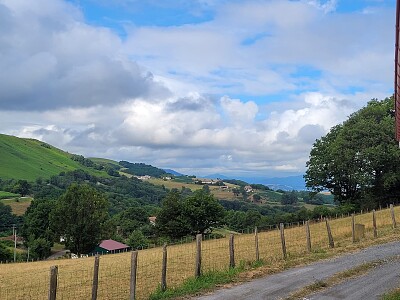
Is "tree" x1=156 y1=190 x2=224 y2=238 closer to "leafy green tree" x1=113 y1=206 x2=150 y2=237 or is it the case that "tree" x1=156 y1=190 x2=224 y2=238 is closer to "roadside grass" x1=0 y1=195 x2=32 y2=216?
"leafy green tree" x1=113 y1=206 x2=150 y2=237

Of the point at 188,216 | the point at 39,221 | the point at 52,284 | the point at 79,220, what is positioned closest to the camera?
the point at 52,284

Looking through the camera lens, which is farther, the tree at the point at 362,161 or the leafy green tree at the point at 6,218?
the leafy green tree at the point at 6,218

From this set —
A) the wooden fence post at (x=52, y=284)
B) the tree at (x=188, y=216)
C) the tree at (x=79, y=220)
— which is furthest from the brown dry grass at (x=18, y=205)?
the wooden fence post at (x=52, y=284)

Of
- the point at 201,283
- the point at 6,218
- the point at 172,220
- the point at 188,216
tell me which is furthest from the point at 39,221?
the point at 201,283

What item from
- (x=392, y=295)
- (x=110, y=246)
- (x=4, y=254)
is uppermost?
(x=392, y=295)

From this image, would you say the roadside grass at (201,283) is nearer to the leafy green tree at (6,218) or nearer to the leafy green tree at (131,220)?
the leafy green tree at (131,220)

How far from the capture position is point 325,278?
49.7ft

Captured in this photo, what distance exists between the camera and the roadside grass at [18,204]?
14162 cm

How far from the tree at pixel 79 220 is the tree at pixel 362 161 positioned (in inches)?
1397

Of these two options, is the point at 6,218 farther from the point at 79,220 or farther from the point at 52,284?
the point at 52,284

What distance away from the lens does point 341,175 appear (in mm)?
54062

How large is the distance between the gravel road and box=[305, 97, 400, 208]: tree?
32.5 meters

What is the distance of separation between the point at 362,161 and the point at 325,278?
3860 cm

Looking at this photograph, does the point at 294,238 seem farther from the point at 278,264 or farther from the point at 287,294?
the point at 287,294
